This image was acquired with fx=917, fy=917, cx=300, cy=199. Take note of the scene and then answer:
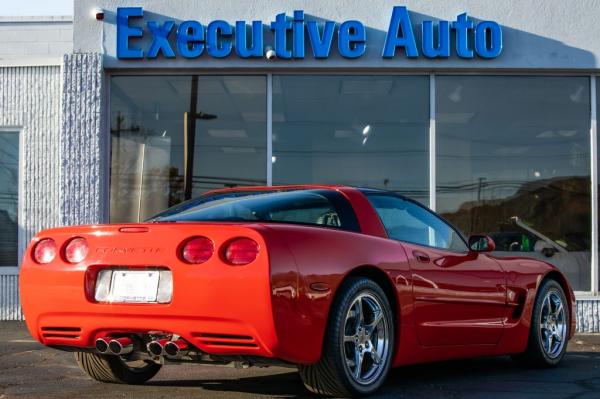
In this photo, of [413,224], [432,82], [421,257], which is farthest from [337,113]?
[421,257]

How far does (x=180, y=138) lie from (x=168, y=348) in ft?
20.5

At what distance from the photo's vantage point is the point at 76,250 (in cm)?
478

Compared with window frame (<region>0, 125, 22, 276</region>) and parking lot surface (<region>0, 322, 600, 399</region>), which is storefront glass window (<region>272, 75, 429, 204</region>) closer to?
window frame (<region>0, 125, 22, 276</region>)

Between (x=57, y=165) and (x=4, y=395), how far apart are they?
5852 millimetres

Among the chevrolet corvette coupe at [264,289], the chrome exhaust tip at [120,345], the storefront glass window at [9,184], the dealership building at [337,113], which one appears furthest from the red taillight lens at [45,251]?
the storefront glass window at [9,184]

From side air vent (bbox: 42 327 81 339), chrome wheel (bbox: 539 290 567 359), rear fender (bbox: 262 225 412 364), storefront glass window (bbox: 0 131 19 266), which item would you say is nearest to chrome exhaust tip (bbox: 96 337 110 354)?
side air vent (bbox: 42 327 81 339)

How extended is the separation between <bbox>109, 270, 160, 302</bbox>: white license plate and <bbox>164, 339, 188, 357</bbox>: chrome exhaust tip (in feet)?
0.75

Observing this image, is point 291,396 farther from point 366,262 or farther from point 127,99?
point 127,99

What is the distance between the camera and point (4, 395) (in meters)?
5.16

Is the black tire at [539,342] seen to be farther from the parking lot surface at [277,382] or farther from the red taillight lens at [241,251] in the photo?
the red taillight lens at [241,251]

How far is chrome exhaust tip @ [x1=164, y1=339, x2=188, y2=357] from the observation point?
14.5 ft

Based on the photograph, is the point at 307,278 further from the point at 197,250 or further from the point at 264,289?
the point at 197,250

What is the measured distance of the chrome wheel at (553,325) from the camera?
659cm

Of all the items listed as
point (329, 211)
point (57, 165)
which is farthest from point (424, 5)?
point (329, 211)
